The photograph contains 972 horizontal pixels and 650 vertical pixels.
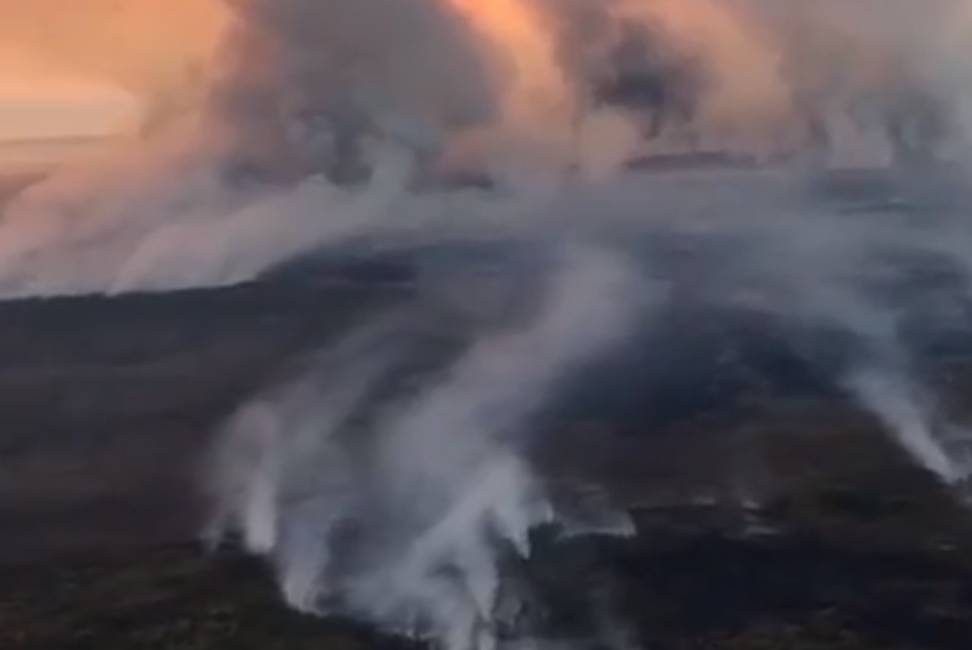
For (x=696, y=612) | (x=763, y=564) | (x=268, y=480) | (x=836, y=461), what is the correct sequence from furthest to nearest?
1. (x=836, y=461)
2. (x=268, y=480)
3. (x=763, y=564)
4. (x=696, y=612)

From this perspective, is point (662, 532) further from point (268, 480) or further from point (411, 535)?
point (268, 480)

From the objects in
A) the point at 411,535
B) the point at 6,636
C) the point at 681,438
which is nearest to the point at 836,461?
the point at 681,438

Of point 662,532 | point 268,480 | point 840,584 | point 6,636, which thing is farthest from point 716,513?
point 6,636

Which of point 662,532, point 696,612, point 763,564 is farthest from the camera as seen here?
point 662,532

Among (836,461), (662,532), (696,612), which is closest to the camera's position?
(696,612)

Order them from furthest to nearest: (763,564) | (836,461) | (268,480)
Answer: (836,461)
(268,480)
(763,564)

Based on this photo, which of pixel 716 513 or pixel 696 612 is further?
pixel 716 513

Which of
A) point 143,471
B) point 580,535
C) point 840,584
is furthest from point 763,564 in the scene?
point 143,471

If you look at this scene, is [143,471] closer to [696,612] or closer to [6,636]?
[6,636]

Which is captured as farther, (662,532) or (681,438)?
(681,438)
